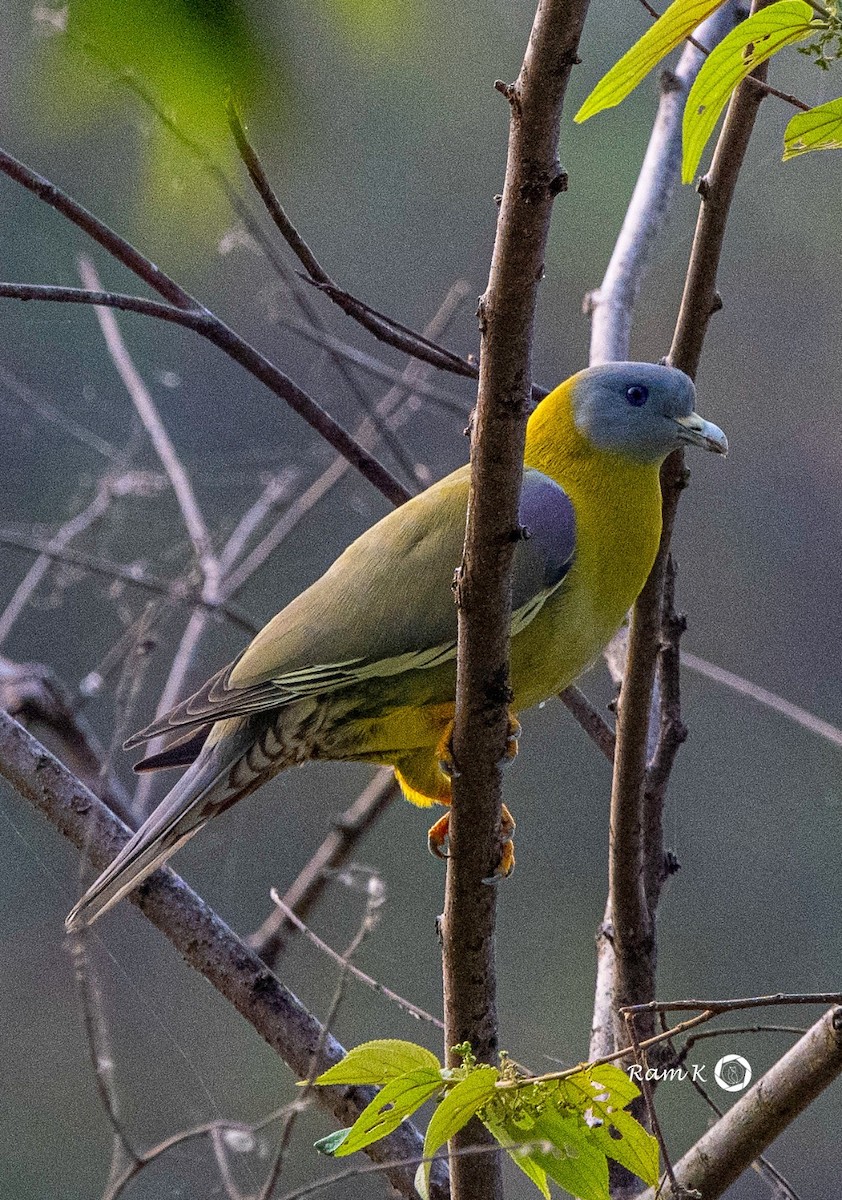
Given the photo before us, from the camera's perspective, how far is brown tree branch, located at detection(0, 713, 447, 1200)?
5.61ft

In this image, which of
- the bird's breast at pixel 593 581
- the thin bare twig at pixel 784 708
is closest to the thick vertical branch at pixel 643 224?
the bird's breast at pixel 593 581

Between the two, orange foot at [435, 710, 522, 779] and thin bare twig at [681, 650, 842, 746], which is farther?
thin bare twig at [681, 650, 842, 746]

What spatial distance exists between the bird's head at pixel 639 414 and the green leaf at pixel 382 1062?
4.36 ft

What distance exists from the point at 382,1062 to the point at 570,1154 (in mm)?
191

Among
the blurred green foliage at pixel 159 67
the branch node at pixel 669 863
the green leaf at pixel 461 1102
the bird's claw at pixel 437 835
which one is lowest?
the green leaf at pixel 461 1102

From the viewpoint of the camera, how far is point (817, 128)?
1017 millimetres

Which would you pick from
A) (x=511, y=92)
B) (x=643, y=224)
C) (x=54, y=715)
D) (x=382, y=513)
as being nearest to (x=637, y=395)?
(x=643, y=224)

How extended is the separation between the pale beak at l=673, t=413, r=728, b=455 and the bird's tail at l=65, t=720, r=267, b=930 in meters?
0.90

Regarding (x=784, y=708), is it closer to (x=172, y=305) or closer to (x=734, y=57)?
(x=172, y=305)

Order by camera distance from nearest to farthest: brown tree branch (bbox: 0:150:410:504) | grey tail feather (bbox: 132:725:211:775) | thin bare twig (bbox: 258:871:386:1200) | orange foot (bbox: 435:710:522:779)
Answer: thin bare twig (bbox: 258:871:386:1200), orange foot (bbox: 435:710:522:779), brown tree branch (bbox: 0:150:410:504), grey tail feather (bbox: 132:725:211:775)

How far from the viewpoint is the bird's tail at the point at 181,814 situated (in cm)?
184

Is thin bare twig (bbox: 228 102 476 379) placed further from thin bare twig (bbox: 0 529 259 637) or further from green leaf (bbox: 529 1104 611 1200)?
green leaf (bbox: 529 1104 611 1200)

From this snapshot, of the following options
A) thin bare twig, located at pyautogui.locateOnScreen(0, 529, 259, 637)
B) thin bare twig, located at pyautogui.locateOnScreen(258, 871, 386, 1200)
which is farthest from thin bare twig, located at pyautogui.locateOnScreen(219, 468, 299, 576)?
thin bare twig, located at pyautogui.locateOnScreen(258, 871, 386, 1200)

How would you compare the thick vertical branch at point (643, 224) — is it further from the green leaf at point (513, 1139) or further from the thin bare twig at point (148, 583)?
the green leaf at point (513, 1139)
